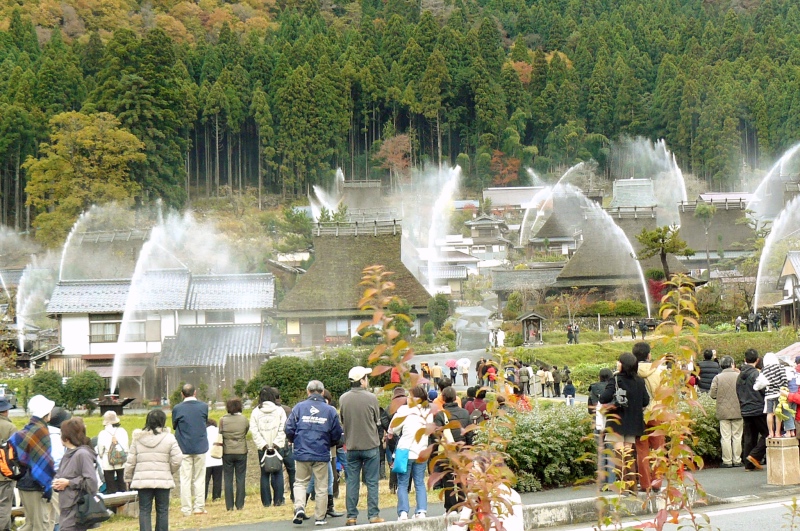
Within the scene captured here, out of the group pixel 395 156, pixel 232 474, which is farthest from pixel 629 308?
pixel 395 156

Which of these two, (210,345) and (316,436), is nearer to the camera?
(316,436)

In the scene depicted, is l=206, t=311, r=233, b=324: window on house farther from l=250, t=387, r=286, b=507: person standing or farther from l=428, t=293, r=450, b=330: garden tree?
l=250, t=387, r=286, b=507: person standing

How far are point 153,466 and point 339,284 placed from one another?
1288 inches

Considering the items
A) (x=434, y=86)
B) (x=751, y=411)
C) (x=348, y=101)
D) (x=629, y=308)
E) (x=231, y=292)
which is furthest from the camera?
(x=434, y=86)

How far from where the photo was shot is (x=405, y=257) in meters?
53.0

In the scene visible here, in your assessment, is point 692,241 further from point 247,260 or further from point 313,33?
point 313,33

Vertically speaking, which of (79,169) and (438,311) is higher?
(79,169)

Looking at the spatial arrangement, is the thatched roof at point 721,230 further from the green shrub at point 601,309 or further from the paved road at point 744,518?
the paved road at point 744,518

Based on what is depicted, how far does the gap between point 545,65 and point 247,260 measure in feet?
116

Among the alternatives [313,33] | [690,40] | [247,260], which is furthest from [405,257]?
[690,40]

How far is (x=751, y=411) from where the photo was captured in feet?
35.6

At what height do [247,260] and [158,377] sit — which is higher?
[247,260]

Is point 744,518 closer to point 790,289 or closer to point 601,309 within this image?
point 790,289

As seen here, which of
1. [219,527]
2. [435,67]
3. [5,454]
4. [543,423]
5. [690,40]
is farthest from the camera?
[690,40]
